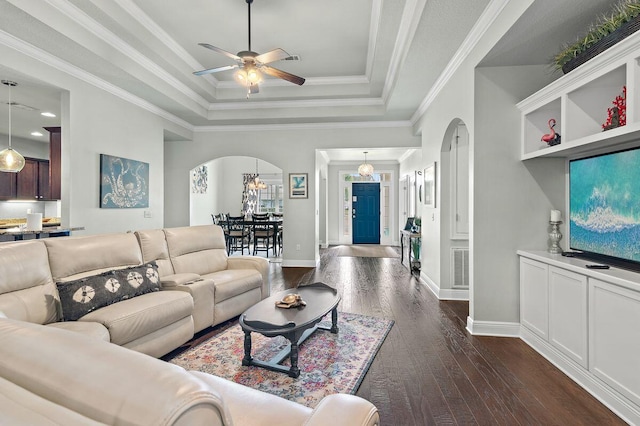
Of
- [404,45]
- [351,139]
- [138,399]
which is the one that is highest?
[404,45]

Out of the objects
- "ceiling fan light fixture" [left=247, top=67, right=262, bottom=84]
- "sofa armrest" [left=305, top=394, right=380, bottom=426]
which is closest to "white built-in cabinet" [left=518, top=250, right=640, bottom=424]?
"sofa armrest" [left=305, top=394, right=380, bottom=426]

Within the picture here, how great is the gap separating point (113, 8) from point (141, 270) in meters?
2.59

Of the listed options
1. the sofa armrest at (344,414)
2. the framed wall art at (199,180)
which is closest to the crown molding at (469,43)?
the sofa armrest at (344,414)

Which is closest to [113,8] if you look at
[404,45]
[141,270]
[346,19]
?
[346,19]

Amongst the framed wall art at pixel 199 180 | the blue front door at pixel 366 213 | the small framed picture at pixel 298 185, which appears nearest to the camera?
the small framed picture at pixel 298 185

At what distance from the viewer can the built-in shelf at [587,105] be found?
186 centimetres

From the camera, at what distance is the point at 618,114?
6.83 feet

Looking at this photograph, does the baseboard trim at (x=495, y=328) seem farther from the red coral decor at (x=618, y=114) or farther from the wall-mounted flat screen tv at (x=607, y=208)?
the red coral decor at (x=618, y=114)

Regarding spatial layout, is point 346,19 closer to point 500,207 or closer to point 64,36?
point 500,207

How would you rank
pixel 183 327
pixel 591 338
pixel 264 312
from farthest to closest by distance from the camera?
pixel 183 327
pixel 264 312
pixel 591 338

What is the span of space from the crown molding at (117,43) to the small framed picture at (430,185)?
3.96m

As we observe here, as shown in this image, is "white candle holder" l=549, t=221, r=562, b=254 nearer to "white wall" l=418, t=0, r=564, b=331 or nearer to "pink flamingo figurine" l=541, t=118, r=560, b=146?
"white wall" l=418, t=0, r=564, b=331

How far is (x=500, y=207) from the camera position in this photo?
10.2ft

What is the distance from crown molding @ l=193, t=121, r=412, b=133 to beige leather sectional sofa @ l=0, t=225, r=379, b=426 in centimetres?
318
